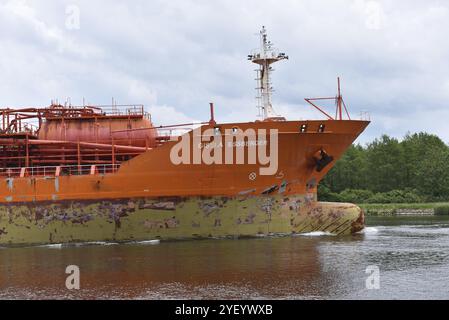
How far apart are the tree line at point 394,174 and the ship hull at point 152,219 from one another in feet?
124

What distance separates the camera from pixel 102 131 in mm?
25422

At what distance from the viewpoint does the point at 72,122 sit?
2562cm

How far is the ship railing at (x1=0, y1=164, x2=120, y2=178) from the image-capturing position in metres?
23.4

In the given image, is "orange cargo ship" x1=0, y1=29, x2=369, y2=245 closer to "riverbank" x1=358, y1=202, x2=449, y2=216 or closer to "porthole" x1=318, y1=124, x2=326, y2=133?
"porthole" x1=318, y1=124, x2=326, y2=133

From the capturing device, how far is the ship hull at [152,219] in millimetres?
22328

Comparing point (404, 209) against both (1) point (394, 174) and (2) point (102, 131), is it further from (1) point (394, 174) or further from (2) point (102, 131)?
(2) point (102, 131)

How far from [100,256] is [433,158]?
50.3 metres

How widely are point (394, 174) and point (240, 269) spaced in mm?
53405

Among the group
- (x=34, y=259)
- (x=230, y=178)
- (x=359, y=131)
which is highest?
(x=359, y=131)

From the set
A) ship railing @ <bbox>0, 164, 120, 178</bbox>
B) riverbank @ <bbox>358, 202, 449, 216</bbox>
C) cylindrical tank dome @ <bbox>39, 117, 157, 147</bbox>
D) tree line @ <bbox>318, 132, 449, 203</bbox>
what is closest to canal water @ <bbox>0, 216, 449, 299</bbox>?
ship railing @ <bbox>0, 164, 120, 178</bbox>

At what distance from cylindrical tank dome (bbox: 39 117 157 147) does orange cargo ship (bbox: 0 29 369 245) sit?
4.15 feet

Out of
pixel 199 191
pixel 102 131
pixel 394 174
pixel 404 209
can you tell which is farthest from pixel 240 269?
pixel 394 174
